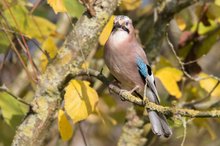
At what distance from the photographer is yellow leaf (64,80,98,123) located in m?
2.69

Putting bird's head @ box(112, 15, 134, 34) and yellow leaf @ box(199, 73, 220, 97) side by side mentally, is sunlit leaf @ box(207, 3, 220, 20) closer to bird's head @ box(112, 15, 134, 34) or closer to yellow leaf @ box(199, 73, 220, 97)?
yellow leaf @ box(199, 73, 220, 97)

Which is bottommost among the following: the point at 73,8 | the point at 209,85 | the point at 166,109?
the point at 209,85

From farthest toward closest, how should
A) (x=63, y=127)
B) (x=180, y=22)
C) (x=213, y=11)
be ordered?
(x=180, y=22), (x=213, y=11), (x=63, y=127)

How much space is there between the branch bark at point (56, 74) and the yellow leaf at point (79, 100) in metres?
0.10

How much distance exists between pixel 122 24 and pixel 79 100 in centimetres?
68

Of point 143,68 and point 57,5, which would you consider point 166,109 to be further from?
point 143,68

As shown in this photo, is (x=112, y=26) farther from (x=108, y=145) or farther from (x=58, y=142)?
(x=108, y=145)

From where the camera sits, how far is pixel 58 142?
160 inches

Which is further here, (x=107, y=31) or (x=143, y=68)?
(x=107, y=31)

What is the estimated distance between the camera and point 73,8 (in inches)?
120

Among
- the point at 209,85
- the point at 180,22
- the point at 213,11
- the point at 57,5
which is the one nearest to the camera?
the point at 57,5

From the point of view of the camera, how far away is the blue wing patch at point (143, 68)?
315 cm

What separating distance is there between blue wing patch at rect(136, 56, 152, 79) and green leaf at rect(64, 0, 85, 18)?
42cm

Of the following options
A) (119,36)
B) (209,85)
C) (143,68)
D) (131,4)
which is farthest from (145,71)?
(131,4)
